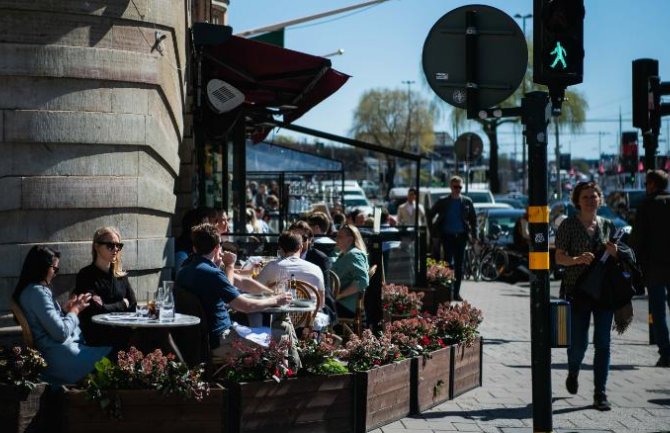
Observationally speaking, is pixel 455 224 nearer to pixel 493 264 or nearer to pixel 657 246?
pixel 657 246

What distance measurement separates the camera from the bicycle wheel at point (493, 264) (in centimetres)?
2642

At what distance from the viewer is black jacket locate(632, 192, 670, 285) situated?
1224 centimetres

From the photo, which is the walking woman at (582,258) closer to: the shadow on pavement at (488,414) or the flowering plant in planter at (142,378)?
the shadow on pavement at (488,414)

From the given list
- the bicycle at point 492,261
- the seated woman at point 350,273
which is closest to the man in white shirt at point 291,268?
the seated woman at point 350,273

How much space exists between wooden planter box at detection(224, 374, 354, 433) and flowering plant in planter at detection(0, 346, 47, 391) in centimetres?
116

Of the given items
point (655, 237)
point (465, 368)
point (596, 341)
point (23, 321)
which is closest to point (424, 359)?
point (465, 368)

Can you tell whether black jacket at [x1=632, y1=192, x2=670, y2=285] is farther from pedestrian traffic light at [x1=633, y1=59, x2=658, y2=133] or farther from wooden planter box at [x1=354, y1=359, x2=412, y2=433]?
wooden planter box at [x1=354, y1=359, x2=412, y2=433]

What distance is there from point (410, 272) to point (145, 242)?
7399mm

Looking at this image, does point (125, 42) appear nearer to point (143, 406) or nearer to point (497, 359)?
point (143, 406)

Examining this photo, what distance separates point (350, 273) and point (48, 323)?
159 inches

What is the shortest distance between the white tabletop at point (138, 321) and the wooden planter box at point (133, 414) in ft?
1.31

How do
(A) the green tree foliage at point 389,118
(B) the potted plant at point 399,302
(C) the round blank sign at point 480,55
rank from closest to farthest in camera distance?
(C) the round blank sign at point 480,55, (B) the potted plant at point 399,302, (A) the green tree foliage at point 389,118

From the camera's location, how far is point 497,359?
12812 millimetres

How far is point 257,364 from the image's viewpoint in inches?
312
